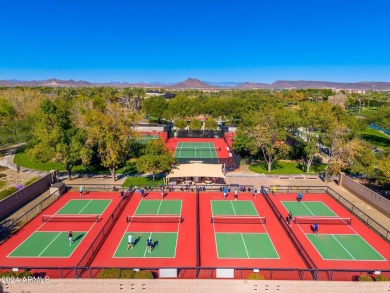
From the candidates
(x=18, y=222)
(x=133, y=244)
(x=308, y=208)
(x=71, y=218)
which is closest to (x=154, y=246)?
(x=133, y=244)

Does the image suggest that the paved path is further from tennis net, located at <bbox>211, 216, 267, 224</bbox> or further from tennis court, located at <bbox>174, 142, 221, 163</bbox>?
tennis net, located at <bbox>211, 216, 267, 224</bbox>

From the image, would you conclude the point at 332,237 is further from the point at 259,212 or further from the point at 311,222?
the point at 259,212

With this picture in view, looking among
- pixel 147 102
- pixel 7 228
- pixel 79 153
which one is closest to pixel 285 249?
pixel 7 228

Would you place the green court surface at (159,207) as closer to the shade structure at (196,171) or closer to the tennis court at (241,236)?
the tennis court at (241,236)

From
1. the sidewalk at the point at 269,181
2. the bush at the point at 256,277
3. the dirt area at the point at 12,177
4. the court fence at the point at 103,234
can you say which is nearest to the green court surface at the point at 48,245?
the court fence at the point at 103,234

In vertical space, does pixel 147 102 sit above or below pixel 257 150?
above

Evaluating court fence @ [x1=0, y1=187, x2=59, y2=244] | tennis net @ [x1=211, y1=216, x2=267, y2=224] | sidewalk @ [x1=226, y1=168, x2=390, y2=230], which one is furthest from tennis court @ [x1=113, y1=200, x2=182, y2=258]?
sidewalk @ [x1=226, y1=168, x2=390, y2=230]
